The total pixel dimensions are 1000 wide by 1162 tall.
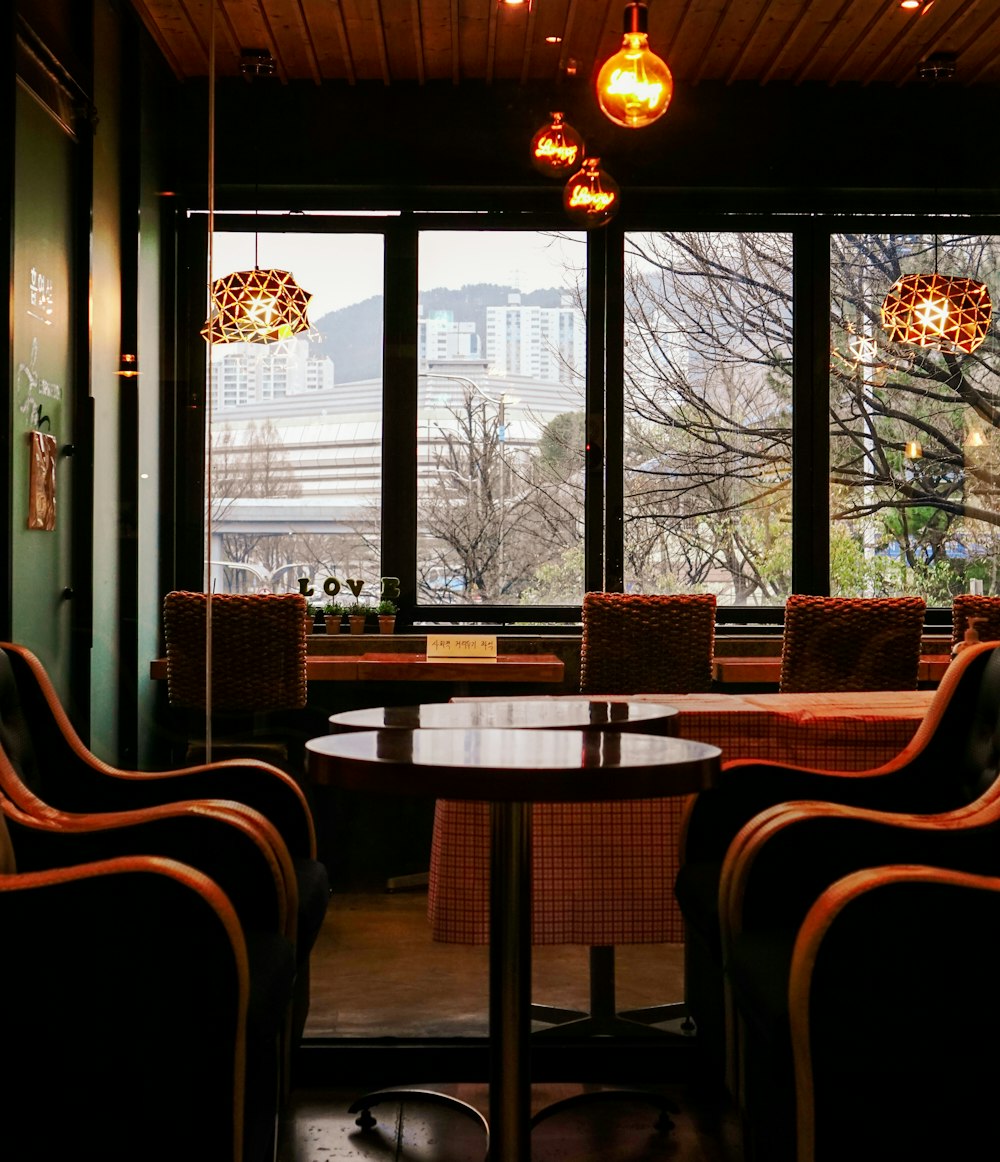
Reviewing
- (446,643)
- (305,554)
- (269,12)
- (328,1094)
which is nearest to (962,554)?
(446,643)

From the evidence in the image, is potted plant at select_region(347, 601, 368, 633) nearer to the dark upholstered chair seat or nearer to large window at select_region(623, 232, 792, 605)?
large window at select_region(623, 232, 792, 605)

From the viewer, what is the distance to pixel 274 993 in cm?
179

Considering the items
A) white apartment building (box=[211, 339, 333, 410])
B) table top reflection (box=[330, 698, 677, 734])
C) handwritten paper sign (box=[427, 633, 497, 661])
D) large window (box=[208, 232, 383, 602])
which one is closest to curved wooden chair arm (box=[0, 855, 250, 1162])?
table top reflection (box=[330, 698, 677, 734])

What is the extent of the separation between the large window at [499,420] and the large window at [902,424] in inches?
46.7

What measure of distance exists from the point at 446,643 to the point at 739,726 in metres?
2.00

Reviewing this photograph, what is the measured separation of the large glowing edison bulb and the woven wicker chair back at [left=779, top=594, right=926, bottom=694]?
1550 mm

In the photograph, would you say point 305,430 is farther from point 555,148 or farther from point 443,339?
point 555,148

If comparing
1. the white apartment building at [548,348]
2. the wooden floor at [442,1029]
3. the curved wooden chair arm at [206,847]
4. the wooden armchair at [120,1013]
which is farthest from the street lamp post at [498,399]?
the wooden armchair at [120,1013]

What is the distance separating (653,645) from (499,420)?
6.23 ft

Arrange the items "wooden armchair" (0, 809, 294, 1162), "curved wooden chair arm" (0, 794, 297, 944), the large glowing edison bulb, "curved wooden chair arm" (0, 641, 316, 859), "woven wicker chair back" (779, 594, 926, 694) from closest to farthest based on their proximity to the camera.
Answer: "wooden armchair" (0, 809, 294, 1162) < "curved wooden chair arm" (0, 794, 297, 944) < "curved wooden chair arm" (0, 641, 316, 859) < the large glowing edison bulb < "woven wicker chair back" (779, 594, 926, 694)

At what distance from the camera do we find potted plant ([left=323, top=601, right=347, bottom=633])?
16.2 ft

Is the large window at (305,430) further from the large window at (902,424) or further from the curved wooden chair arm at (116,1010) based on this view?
the curved wooden chair arm at (116,1010)

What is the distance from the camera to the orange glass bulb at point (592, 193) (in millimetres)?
4098

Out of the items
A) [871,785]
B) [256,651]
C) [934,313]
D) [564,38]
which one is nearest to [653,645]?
[256,651]
